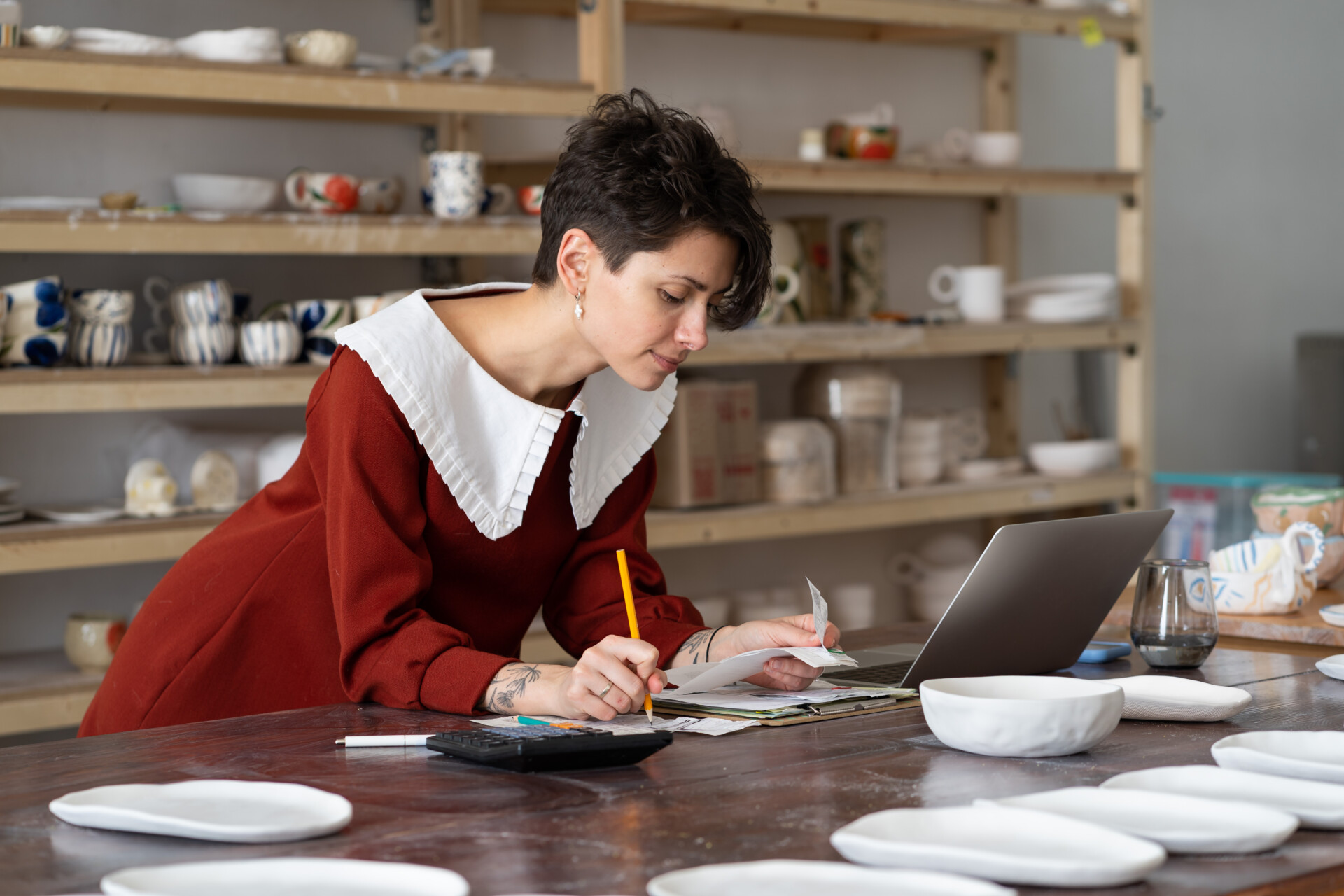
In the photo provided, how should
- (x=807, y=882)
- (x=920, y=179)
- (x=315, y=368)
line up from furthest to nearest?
(x=920, y=179)
(x=315, y=368)
(x=807, y=882)

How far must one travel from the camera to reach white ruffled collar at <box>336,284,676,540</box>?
1.47 m

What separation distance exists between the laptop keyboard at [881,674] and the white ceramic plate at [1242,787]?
1.43ft

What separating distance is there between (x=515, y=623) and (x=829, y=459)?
1.68 metres

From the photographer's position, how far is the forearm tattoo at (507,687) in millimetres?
1316

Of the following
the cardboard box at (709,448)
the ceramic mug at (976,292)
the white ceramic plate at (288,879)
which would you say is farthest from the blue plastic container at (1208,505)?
the white ceramic plate at (288,879)

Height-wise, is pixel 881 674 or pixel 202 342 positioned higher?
pixel 202 342

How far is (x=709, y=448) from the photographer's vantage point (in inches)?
122

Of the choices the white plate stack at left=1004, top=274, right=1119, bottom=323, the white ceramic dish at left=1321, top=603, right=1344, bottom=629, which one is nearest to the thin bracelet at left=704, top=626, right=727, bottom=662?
the white ceramic dish at left=1321, top=603, right=1344, bottom=629

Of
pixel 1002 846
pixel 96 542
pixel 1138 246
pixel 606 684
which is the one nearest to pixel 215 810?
pixel 606 684

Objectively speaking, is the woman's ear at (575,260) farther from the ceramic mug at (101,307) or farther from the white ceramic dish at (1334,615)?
the ceramic mug at (101,307)

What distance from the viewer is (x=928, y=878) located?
0.80 metres

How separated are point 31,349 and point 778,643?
1.53m

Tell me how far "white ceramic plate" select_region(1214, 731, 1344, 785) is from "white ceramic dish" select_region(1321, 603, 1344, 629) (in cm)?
55

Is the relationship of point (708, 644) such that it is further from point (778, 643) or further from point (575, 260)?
point (575, 260)
